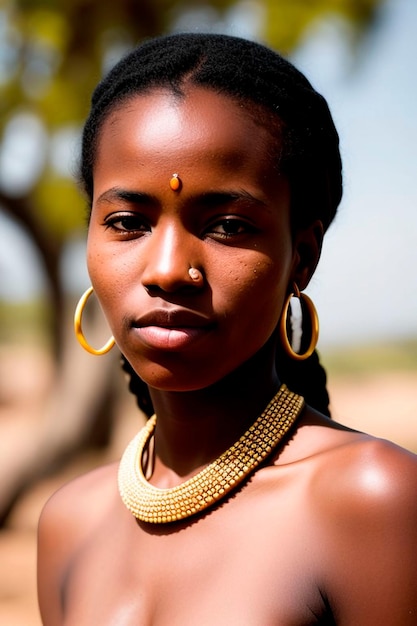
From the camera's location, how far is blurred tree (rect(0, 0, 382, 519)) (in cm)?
895

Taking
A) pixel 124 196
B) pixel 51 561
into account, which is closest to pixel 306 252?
pixel 124 196

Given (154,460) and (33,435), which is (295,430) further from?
(33,435)

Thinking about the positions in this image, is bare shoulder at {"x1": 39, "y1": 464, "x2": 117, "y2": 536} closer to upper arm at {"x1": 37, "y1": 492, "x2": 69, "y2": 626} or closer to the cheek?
upper arm at {"x1": 37, "y1": 492, "x2": 69, "y2": 626}

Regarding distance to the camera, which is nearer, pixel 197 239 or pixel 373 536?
pixel 373 536

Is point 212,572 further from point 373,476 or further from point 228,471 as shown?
point 373,476

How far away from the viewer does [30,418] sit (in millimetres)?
17750

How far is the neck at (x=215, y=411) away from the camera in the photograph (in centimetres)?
199

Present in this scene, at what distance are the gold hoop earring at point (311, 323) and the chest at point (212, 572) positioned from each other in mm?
312

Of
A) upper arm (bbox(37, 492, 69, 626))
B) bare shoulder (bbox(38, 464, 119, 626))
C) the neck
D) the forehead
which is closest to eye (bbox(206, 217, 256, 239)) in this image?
the forehead

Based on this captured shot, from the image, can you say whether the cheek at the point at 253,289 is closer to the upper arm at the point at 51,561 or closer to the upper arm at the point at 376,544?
the upper arm at the point at 376,544

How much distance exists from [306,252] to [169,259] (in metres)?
0.37

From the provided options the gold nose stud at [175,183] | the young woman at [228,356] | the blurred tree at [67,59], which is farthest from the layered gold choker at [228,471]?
the blurred tree at [67,59]

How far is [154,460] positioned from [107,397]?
22.7 feet

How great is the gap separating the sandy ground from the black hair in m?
1.40
